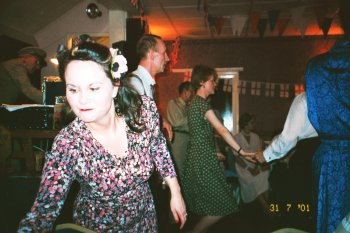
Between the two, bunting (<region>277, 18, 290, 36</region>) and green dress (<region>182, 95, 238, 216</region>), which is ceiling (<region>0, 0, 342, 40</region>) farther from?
green dress (<region>182, 95, 238, 216</region>)

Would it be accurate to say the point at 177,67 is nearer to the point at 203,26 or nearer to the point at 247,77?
the point at 203,26

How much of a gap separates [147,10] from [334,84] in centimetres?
444

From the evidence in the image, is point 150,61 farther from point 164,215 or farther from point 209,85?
point 164,215

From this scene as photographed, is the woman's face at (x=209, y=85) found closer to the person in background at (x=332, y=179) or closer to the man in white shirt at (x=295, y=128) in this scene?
the man in white shirt at (x=295, y=128)

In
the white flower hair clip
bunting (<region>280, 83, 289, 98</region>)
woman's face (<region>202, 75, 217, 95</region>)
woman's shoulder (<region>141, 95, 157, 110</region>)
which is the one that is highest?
bunting (<region>280, 83, 289, 98</region>)

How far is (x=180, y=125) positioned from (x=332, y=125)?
3.04 metres

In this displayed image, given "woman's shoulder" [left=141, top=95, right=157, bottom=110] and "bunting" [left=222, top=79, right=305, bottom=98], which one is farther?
"bunting" [left=222, top=79, right=305, bottom=98]

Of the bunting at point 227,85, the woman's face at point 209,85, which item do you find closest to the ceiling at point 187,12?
the bunting at point 227,85

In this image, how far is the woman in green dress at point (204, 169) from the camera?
2.59m

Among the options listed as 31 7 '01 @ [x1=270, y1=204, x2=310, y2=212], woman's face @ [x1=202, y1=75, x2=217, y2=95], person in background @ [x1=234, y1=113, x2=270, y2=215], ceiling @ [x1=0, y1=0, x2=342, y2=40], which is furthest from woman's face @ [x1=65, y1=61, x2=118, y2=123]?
ceiling @ [x1=0, y1=0, x2=342, y2=40]

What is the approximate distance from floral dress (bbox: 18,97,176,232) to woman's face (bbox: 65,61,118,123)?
12 centimetres

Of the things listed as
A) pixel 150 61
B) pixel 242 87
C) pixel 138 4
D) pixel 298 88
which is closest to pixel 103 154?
pixel 150 61

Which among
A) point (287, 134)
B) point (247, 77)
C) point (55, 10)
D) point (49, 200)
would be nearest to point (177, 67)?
point (247, 77)

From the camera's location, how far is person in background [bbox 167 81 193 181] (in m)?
4.26
